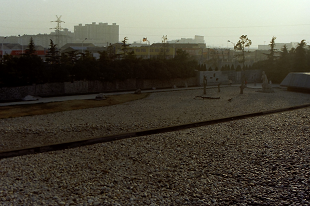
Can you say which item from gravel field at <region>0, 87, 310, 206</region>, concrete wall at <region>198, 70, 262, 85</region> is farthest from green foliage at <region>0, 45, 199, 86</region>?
gravel field at <region>0, 87, 310, 206</region>

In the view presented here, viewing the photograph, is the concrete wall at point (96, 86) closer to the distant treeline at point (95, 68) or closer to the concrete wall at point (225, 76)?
the concrete wall at point (225, 76)

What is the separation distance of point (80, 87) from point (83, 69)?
Answer: 192 centimetres

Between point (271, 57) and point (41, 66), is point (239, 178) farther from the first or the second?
point (271, 57)

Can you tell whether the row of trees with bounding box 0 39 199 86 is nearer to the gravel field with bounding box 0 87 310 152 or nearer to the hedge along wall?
the hedge along wall

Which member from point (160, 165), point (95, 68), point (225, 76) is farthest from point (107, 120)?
point (225, 76)

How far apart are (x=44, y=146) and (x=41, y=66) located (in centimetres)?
1834

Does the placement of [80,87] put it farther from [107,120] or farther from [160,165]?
[160,165]

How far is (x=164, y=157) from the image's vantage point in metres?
11.3

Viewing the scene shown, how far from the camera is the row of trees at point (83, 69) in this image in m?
27.5

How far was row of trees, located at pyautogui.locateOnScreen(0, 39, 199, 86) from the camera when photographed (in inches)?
1085

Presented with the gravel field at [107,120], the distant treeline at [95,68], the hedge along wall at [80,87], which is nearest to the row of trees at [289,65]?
the distant treeline at [95,68]

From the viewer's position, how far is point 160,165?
10.5 m

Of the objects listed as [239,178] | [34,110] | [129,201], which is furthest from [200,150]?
[34,110]

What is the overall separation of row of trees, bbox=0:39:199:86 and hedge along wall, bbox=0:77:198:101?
56 centimetres
